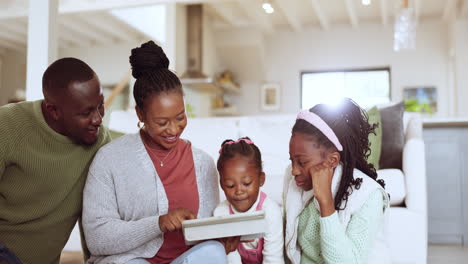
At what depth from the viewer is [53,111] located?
1.29 meters

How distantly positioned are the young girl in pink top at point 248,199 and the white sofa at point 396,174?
797 mm

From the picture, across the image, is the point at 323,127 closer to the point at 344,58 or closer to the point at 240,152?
the point at 240,152

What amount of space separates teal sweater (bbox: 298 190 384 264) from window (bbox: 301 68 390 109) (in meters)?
6.28

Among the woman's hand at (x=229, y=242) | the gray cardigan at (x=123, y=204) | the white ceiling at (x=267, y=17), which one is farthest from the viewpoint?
the white ceiling at (x=267, y=17)

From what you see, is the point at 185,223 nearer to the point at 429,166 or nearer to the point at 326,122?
the point at 326,122

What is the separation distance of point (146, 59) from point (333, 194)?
66 centimetres

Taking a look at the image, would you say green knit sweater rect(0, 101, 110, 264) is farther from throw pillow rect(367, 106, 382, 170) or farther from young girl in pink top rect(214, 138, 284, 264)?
throw pillow rect(367, 106, 382, 170)

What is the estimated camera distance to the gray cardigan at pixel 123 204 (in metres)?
1.20

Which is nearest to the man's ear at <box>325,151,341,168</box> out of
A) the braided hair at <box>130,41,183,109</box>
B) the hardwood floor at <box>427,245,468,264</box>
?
the braided hair at <box>130,41,183,109</box>

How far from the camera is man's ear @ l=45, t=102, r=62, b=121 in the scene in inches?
50.3

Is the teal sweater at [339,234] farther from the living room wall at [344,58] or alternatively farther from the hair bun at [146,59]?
the living room wall at [344,58]

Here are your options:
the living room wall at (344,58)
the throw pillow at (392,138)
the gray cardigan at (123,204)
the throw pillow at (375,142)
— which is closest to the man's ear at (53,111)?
the gray cardigan at (123,204)

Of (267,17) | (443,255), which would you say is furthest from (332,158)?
(267,17)

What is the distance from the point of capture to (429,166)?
322 cm
